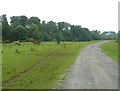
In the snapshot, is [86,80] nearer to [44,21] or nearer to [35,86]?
[35,86]

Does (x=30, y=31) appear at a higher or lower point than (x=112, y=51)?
higher

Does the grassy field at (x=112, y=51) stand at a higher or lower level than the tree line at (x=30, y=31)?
lower

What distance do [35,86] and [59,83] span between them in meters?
1.67

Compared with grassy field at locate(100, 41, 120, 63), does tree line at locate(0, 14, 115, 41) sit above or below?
above

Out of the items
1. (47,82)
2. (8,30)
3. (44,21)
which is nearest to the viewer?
(47,82)

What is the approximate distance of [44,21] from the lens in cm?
18612

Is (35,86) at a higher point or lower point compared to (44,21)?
lower

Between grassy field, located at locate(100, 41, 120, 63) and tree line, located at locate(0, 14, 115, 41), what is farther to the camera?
tree line, located at locate(0, 14, 115, 41)

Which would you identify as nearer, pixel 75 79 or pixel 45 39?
pixel 75 79

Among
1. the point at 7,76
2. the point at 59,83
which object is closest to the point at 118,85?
the point at 59,83

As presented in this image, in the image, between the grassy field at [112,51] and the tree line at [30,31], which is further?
the tree line at [30,31]

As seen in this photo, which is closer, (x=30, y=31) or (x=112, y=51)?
(x=112, y=51)

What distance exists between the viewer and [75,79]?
21828 millimetres

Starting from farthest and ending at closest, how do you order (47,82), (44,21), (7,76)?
1. (44,21)
2. (7,76)
3. (47,82)
